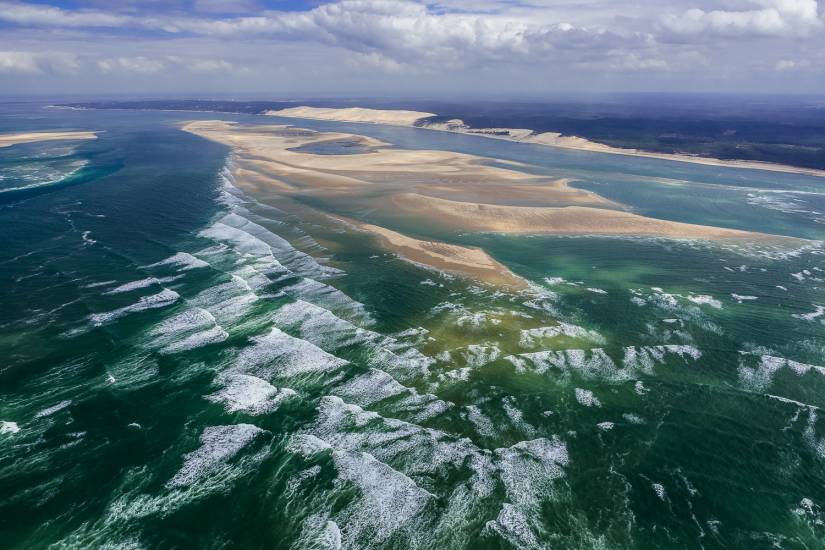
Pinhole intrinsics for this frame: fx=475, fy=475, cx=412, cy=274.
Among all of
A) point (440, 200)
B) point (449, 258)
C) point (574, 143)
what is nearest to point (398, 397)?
point (449, 258)

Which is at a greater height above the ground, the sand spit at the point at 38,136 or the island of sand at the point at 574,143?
the island of sand at the point at 574,143

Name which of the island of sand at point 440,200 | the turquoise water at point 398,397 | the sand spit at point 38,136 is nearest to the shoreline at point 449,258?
the island of sand at point 440,200

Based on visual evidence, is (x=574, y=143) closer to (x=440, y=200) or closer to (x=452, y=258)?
(x=440, y=200)

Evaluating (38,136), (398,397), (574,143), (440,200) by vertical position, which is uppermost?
A: (574,143)

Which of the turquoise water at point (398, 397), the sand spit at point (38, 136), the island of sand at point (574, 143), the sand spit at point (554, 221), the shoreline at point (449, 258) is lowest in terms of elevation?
the turquoise water at point (398, 397)

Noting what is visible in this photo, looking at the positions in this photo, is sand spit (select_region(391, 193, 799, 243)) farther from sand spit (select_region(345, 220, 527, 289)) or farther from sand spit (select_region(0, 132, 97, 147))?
sand spit (select_region(0, 132, 97, 147))

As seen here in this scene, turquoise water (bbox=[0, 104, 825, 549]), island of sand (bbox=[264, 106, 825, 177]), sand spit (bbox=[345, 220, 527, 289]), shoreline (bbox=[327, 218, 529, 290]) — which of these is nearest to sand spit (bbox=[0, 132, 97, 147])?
turquoise water (bbox=[0, 104, 825, 549])

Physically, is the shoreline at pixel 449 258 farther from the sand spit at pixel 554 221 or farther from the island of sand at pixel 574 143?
the island of sand at pixel 574 143
